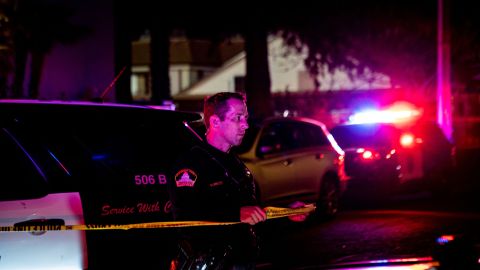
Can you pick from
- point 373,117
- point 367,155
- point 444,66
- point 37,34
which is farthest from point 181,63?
point 367,155

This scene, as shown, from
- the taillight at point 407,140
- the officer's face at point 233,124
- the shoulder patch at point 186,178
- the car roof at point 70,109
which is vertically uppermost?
the car roof at point 70,109

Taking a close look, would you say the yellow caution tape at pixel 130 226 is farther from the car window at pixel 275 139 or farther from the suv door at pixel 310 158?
the suv door at pixel 310 158

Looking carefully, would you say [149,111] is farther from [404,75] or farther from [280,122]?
[404,75]

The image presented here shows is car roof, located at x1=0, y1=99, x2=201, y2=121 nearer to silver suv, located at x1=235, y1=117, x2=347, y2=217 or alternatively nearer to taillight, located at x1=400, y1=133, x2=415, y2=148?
silver suv, located at x1=235, y1=117, x2=347, y2=217

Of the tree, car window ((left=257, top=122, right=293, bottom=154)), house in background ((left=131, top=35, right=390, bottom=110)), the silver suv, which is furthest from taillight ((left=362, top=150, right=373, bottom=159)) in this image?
house in background ((left=131, top=35, right=390, bottom=110))

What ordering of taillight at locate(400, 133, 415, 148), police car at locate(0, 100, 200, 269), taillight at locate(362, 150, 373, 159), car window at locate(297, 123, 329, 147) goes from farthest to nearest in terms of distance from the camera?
taillight at locate(400, 133, 415, 148), taillight at locate(362, 150, 373, 159), car window at locate(297, 123, 329, 147), police car at locate(0, 100, 200, 269)

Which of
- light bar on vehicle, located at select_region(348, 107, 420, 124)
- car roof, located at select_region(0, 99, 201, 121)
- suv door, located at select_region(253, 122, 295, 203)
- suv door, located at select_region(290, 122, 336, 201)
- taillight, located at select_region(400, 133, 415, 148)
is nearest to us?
car roof, located at select_region(0, 99, 201, 121)

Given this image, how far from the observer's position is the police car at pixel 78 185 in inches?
169

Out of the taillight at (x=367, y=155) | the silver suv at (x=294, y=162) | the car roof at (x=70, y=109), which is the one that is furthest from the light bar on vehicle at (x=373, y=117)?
the car roof at (x=70, y=109)

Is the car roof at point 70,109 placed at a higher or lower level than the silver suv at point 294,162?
higher

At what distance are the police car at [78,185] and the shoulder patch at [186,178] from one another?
87 cm

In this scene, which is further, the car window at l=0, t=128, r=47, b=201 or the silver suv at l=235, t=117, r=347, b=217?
the silver suv at l=235, t=117, r=347, b=217

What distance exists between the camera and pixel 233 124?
3.89 metres

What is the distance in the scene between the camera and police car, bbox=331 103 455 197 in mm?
14445
